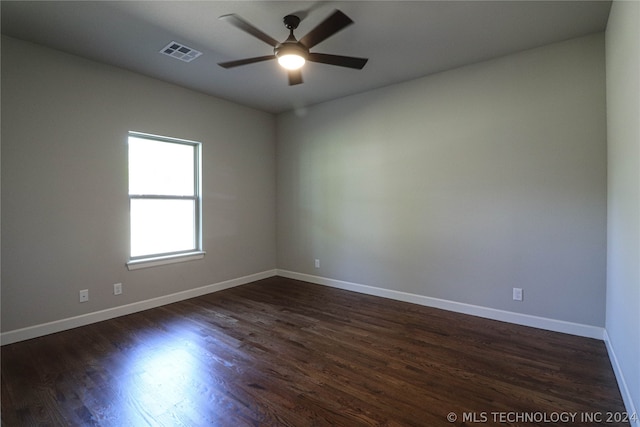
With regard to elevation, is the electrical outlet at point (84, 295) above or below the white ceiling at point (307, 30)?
below

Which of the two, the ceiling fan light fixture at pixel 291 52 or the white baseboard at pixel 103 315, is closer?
the ceiling fan light fixture at pixel 291 52

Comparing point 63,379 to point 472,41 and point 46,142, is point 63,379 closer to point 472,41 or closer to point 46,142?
point 46,142

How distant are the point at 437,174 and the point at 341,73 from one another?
5.59 ft

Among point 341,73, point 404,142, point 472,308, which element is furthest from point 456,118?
point 472,308

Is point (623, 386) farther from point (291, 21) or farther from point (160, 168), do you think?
point (160, 168)

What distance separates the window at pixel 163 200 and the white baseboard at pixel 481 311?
7.03 feet

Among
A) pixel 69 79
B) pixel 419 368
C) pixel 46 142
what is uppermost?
pixel 69 79

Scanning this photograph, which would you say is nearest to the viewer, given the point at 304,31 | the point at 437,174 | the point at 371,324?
the point at 304,31

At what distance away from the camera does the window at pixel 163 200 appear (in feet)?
11.9

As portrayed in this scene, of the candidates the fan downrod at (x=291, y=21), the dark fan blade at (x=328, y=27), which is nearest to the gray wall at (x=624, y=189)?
the dark fan blade at (x=328, y=27)

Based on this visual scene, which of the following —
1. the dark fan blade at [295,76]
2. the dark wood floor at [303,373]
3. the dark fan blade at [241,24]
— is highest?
the dark fan blade at [241,24]

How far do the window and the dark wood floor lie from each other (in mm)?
851

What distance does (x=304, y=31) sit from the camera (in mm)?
2693

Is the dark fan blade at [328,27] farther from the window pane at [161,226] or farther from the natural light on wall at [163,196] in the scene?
the window pane at [161,226]
